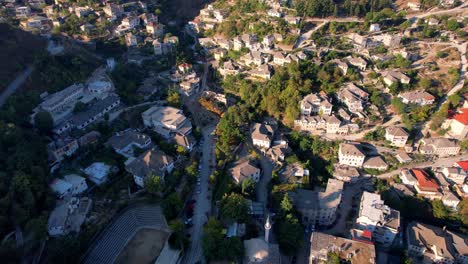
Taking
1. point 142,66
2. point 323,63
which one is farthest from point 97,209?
point 323,63

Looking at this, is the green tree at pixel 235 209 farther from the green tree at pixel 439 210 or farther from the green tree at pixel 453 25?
the green tree at pixel 453 25

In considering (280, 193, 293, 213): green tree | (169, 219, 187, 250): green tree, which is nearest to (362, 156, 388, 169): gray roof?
(280, 193, 293, 213): green tree

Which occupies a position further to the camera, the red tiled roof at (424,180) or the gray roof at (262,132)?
the gray roof at (262,132)

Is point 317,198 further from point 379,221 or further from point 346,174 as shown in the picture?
point 346,174

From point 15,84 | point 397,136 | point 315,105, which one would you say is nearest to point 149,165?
point 15,84

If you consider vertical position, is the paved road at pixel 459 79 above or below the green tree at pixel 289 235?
above

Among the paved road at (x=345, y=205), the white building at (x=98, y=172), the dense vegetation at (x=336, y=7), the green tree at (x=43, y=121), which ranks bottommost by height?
the paved road at (x=345, y=205)

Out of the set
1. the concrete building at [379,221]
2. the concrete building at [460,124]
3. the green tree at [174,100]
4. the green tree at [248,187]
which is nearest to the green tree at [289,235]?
the green tree at [248,187]
